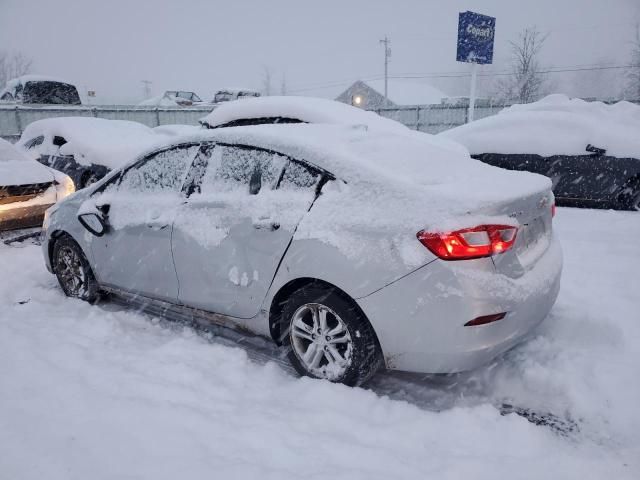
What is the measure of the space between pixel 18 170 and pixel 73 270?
2371mm

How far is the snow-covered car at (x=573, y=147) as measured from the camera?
22.7 feet

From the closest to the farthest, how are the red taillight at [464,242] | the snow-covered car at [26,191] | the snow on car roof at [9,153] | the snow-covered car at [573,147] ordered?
the red taillight at [464,242] < the snow-covered car at [26,191] < the snow on car roof at [9,153] < the snow-covered car at [573,147]

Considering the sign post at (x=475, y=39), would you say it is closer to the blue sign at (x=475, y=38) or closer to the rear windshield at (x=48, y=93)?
the blue sign at (x=475, y=38)

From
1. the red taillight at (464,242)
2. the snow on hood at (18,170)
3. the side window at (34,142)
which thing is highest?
the red taillight at (464,242)

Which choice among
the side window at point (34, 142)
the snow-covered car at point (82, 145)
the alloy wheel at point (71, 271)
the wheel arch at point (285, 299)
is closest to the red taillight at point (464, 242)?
the wheel arch at point (285, 299)

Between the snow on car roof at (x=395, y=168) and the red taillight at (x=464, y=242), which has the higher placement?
the snow on car roof at (x=395, y=168)

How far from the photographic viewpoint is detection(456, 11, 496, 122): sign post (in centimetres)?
1246

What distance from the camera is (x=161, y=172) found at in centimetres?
369

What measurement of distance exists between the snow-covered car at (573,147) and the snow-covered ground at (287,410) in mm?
3951

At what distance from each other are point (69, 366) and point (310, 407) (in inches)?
64.0

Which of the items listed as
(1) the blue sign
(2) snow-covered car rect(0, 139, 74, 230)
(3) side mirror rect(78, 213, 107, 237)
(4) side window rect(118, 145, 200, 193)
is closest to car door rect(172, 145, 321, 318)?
(4) side window rect(118, 145, 200, 193)

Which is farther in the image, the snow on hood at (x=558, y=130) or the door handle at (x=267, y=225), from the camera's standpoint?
the snow on hood at (x=558, y=130)

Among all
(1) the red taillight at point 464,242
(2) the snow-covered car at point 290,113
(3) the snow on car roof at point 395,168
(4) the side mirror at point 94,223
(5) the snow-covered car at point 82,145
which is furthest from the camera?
(5) the snow-covered car at point 82,145

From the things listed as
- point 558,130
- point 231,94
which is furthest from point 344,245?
point 231,94
